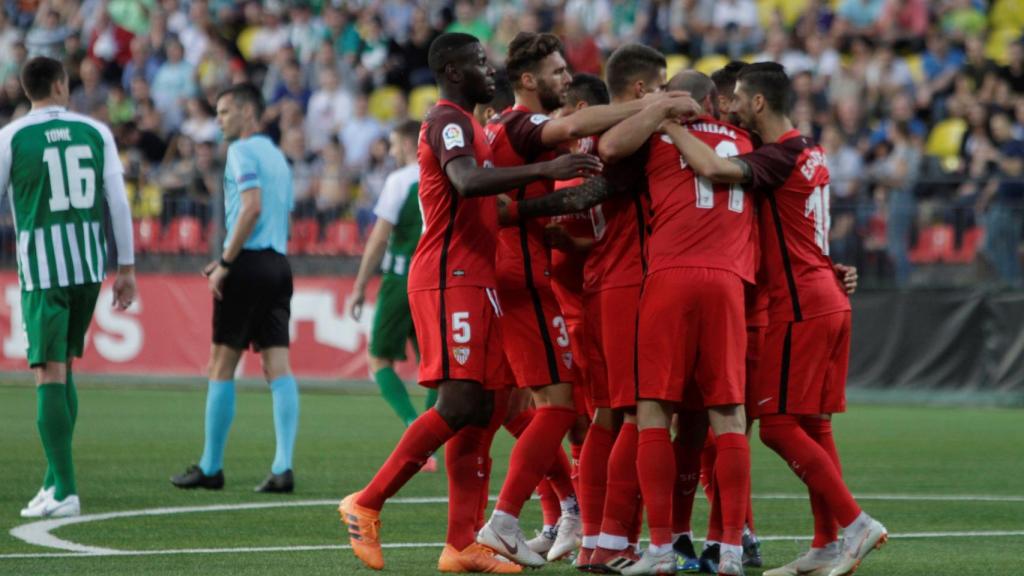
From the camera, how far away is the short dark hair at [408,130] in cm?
1184

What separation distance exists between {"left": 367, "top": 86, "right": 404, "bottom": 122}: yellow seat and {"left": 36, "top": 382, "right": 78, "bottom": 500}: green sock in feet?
47.0

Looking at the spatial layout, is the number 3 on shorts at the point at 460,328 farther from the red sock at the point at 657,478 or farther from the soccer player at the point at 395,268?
the soccer player at the point at 395,268

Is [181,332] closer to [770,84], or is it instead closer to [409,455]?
[409,455]

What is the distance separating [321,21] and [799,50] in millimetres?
7691

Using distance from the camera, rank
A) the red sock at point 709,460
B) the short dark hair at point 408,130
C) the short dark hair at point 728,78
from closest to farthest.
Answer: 1. the short dark hair at point 728,78
2. the red sock at point 709,460
3. the short dark hair at point 408,130

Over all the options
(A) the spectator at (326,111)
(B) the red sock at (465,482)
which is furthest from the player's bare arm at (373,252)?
(A) the spectator at (326,111)

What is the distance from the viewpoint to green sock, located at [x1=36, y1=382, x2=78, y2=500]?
9.37 metres

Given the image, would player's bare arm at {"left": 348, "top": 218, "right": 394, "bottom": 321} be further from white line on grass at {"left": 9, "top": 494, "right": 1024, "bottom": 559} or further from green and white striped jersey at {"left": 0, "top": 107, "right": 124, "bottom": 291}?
green and white striped jersey at {"left": 0, "top": 107, "right": 124, "bottom": 291}

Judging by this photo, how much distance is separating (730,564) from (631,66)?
2198 mm

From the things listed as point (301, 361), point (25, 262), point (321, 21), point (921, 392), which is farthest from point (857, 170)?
point (25, 262)

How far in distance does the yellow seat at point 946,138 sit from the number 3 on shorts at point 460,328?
1366 cm

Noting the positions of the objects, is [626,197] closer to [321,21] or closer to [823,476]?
[823,476]

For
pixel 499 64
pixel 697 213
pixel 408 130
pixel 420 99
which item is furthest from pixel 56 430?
pixel 420 99

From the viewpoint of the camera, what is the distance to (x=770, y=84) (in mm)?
7480
